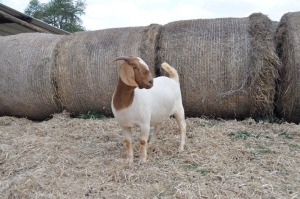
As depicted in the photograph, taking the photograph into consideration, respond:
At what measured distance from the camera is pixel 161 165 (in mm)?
3309

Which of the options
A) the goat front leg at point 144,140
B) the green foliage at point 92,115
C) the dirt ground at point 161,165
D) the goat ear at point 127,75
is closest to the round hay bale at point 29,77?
the green foliage at point 92,115

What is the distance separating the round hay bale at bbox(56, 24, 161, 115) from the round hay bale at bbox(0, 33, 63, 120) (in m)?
0.21

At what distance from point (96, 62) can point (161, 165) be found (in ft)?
10.1

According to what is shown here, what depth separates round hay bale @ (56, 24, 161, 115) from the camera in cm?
580

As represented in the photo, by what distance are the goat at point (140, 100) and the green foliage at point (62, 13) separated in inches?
932

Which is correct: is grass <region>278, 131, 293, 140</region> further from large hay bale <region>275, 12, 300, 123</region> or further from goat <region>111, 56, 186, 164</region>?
goat <region>111, 56, 186, 164</region>

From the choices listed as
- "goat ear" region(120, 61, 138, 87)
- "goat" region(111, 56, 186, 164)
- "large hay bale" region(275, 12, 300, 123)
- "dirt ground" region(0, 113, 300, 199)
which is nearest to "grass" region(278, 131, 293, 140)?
"dirt ground" region(0, 113, 300, 199)

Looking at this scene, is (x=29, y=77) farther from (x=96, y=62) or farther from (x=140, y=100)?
(x=140, y=100)

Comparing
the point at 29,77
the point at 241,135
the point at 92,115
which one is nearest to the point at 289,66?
the point at 241,135

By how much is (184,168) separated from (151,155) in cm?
53

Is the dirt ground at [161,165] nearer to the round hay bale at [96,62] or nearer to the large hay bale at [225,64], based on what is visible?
the large hay bale at [225,64]

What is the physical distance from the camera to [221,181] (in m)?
2.88

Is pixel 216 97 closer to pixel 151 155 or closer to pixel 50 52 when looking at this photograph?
pixel 151 155

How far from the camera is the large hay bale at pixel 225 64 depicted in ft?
17.0
